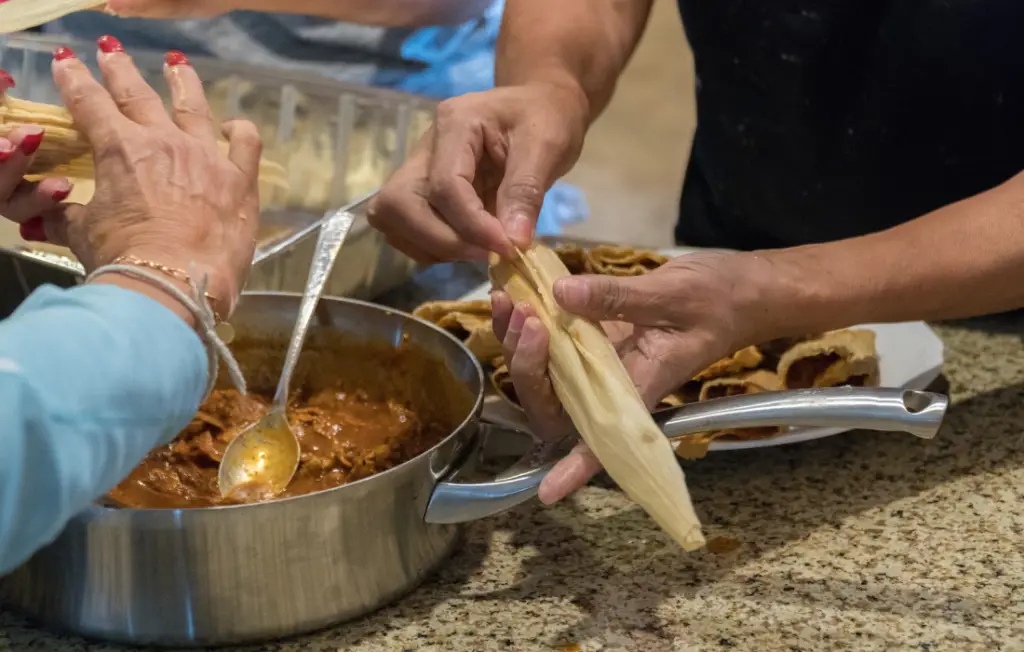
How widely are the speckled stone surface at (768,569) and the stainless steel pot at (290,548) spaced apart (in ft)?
0.12

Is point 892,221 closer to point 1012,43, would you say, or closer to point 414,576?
point 1012,43

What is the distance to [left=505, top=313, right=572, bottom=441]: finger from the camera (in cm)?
86

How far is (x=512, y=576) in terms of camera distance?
2.87 feet

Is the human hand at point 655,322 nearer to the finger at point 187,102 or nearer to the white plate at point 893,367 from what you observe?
the white plate at point 893,367

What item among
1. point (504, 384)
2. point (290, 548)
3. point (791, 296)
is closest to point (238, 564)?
point (290, 548)

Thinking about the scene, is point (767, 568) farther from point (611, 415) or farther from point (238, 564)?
point (238, 564)

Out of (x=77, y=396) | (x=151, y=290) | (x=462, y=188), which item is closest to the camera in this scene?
(x=77, y=396)

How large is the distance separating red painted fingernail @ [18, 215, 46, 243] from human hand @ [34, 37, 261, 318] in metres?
0.02

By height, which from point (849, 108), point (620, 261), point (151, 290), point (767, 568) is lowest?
point (767, 568)

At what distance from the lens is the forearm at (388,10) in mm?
1732

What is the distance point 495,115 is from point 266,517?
539 millimetres

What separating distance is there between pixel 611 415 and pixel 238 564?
301 millimetres

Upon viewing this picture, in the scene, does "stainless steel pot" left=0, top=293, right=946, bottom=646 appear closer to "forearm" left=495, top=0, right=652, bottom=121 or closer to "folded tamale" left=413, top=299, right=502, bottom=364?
"folded tamale" left=413, top=299, right=502, bottom=364

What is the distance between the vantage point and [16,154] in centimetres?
85
